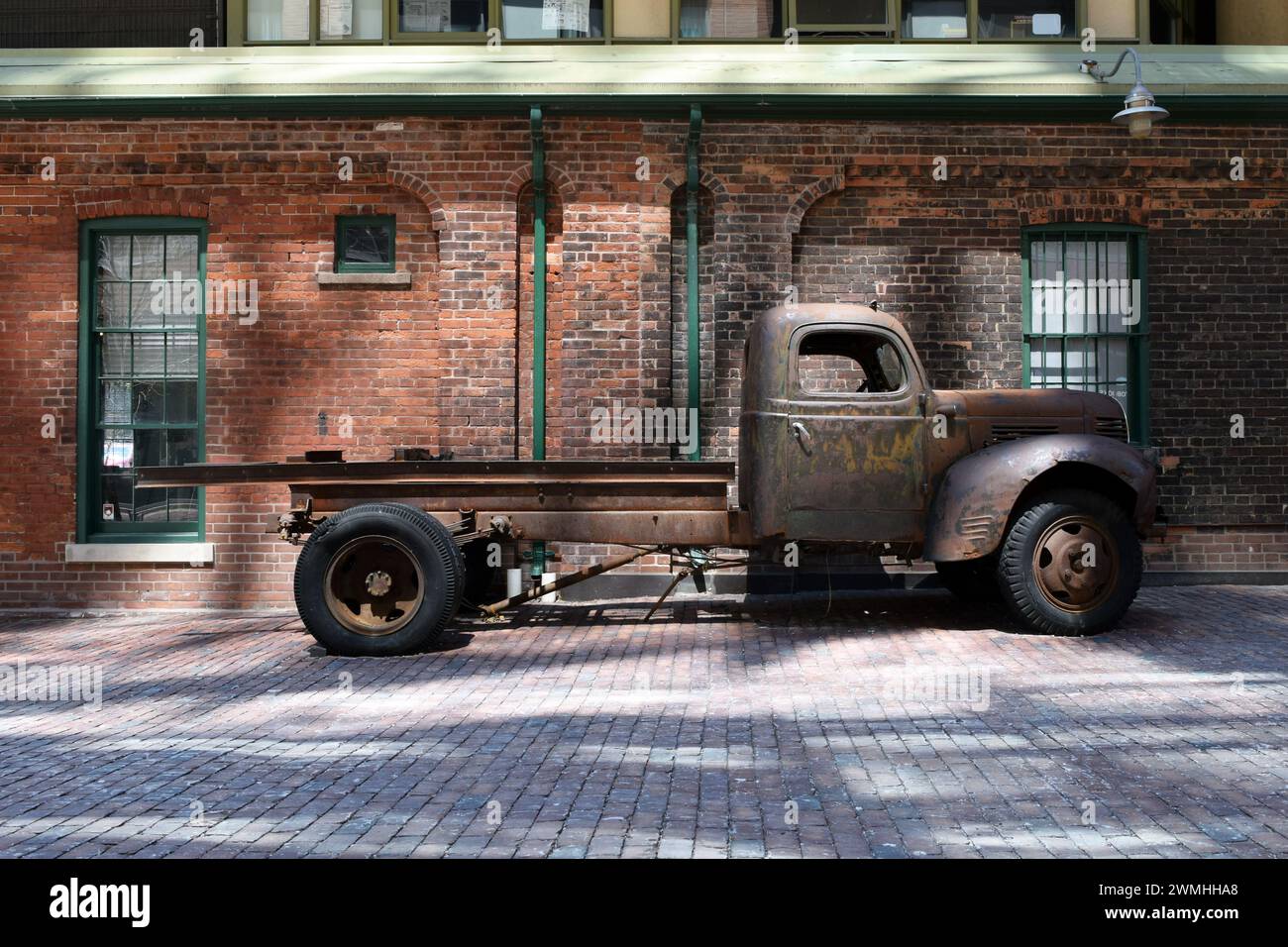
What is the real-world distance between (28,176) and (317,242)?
268cm

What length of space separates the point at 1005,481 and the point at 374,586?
4.35 m

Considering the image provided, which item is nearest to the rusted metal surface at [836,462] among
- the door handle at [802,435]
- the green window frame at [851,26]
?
the door handle at [802,435]

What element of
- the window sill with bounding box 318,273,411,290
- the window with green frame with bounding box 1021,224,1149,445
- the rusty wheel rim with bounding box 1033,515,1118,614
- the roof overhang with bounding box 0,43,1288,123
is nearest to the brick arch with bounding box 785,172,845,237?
the roof overhang with bounding box 0,43,1288,123

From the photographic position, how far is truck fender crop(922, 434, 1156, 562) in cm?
806

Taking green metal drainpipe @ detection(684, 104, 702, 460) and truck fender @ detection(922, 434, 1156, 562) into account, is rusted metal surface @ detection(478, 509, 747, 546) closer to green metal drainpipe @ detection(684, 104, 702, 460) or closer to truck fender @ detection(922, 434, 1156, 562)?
truck fender @ detection(922, 434, 1156, 562)

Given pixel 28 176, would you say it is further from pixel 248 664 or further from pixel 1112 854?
→ pixel 1112 854

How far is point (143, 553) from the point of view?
413 inches

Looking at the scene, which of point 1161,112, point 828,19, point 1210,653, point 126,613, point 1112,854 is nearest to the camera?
point 1112,854

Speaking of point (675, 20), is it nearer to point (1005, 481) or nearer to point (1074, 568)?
point (1005, 481)

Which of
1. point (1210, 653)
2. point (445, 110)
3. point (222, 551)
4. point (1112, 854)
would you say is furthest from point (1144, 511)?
point (222, 551)

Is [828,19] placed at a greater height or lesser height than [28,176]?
greater

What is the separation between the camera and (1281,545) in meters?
10.7

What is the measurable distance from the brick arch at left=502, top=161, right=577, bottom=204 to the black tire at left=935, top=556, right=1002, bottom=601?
15.0 ft

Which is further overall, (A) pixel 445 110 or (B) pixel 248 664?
(A) pixel 445 110
